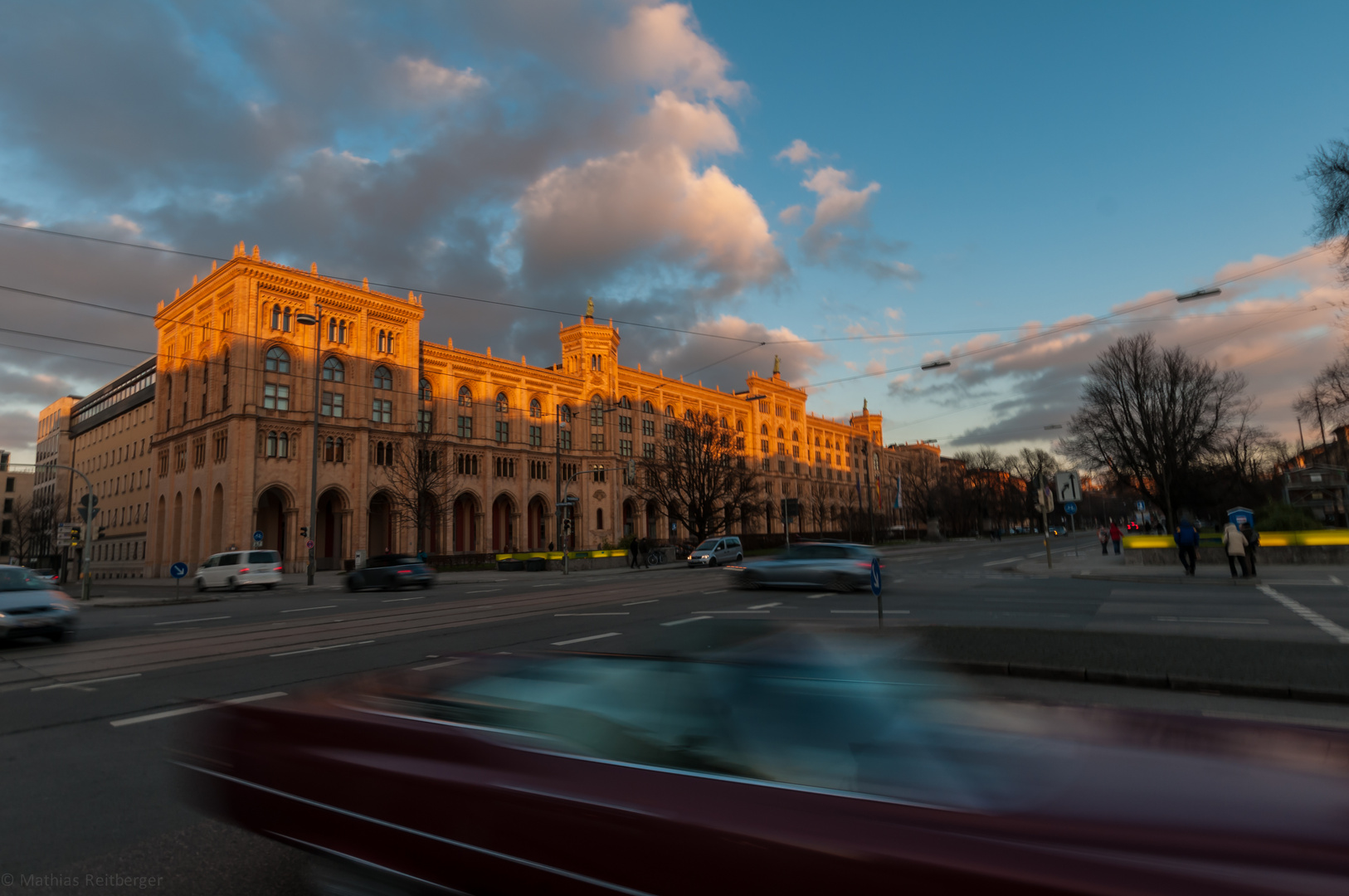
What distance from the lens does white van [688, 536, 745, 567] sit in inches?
1471

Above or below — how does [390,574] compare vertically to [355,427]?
below

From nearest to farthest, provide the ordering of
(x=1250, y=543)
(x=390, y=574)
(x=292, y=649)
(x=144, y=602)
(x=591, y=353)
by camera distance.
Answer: (x=292, y=649), (x=1250, y=543), (x=144, y=602), (x=390, y=574), (x=591, y=353)

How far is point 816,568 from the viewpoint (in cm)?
1933

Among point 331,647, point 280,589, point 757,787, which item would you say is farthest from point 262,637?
point 280,589

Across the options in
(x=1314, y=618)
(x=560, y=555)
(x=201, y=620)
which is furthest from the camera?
(x=560, y=555)

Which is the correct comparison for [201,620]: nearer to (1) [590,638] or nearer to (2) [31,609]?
(2) [31,609]

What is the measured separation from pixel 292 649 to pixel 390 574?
16910 millimetres

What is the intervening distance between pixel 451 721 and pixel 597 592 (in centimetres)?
1783

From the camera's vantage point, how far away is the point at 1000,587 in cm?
1953

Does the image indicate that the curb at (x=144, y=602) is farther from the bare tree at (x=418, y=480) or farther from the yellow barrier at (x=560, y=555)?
the bare tree at (x=418, y=480)

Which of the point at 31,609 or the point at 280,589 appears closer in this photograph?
the point at 31,609

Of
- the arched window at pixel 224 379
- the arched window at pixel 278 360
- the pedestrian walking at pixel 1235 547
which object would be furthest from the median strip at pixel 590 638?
the arched window at pixel 224 379

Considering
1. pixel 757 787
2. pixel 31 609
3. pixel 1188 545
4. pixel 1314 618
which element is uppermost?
pixel 757 787

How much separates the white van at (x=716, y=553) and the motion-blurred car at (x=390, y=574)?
14439mm
